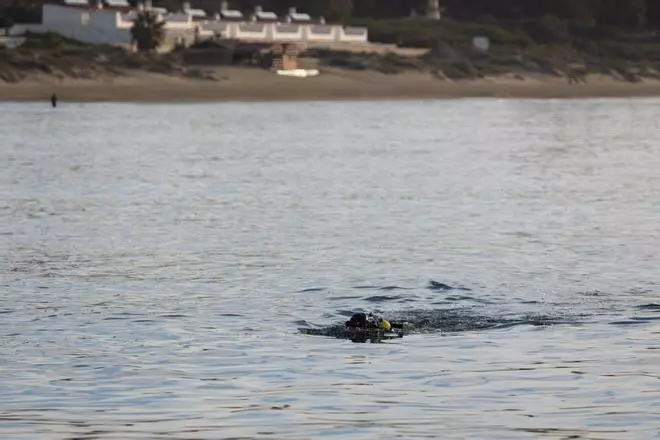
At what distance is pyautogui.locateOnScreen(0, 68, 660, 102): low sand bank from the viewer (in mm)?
96250

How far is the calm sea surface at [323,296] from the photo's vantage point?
15.9 meters

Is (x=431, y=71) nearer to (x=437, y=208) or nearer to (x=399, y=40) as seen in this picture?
(x=399, y=40)

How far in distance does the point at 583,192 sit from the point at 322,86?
66.0m

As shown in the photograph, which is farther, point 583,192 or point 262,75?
point 262,75

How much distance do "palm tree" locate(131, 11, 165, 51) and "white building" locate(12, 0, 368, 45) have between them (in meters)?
1.77

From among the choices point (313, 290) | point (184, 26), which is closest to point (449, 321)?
point (313, 290)

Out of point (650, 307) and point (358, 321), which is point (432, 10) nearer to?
point (650, 307)

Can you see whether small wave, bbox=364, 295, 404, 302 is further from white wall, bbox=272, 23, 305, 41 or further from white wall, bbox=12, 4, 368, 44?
white wall, bbox=272, 23, 305, 41

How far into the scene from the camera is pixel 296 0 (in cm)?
15875

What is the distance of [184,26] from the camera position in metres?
127

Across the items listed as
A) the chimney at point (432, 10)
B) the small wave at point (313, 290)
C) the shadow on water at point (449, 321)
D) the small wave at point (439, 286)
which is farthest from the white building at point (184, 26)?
the shadow on water at point (449, 321)

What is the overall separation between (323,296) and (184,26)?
10469 centimetres

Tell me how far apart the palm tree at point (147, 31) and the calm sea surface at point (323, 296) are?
194ft

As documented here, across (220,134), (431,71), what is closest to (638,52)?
(431,71)
